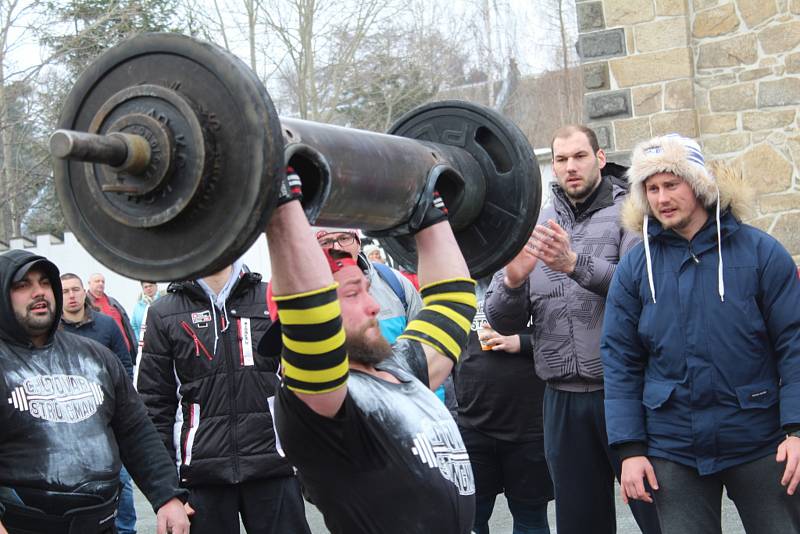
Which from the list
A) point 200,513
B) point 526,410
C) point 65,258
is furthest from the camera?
point 65,258

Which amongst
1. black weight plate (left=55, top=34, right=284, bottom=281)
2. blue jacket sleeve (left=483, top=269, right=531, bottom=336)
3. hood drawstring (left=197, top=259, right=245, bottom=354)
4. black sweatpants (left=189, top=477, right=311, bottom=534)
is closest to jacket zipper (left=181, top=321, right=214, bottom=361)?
hood drawstring (left=197, top=259, right=245, bottom=354)

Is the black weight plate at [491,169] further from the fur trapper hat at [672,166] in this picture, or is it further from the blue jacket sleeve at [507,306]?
the blue jacket sleeve at [507,306]

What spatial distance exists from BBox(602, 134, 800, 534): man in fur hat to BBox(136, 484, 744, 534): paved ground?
8.25 feet

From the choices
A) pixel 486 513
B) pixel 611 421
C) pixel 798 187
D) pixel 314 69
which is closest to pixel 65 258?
pixel 314 69

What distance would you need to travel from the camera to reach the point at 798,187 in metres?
9.55

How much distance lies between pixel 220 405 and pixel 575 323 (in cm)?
174

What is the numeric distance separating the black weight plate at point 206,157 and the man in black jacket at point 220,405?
296 cm

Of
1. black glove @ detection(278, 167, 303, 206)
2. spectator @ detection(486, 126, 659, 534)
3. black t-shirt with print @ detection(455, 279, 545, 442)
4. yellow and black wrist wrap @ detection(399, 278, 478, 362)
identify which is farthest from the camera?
black t-shirt with print @ detection(455, 279, 545, 442)

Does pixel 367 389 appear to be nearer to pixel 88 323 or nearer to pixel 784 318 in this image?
pixel 784 318

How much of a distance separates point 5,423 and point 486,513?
2.65 meters

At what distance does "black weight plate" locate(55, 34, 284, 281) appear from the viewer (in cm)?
225

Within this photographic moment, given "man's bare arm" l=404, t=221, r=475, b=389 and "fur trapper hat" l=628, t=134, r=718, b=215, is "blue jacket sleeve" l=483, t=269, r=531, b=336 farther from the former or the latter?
"man's bare arm" l=404, t=221, r=475, b=389

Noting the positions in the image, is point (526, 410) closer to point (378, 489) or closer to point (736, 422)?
point (736, 422)

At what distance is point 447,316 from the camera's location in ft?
11.4
